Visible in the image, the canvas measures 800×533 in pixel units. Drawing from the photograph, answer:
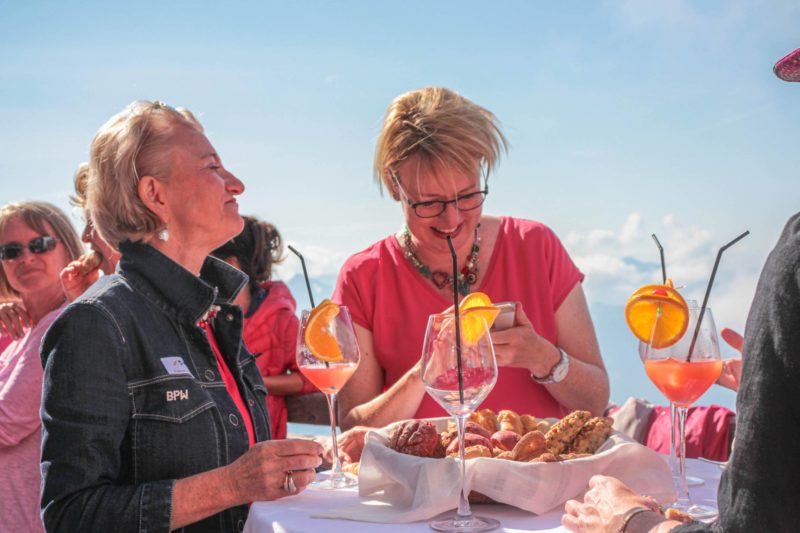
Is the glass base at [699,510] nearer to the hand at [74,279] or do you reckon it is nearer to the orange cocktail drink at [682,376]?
the orange cocktail drink at [682,376]

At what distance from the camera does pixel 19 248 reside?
4.27 meters

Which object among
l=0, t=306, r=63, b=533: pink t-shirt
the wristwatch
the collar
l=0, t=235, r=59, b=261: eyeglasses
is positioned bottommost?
l=0, t=306, r=63, b=533: pink t-shirt

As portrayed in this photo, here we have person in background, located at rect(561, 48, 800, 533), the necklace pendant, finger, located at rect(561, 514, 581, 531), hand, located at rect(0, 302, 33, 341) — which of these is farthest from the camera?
hand, located at rect(0, 302, 33, 341)

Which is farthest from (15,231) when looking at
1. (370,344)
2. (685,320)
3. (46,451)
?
(685,320)

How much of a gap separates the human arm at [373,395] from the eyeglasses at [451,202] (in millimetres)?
546

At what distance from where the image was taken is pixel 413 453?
183 cm

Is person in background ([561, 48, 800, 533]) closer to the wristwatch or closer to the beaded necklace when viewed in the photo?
the wristwatch

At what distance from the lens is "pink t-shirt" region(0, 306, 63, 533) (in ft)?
11.4

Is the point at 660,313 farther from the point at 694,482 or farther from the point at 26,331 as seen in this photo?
the point at 26,331

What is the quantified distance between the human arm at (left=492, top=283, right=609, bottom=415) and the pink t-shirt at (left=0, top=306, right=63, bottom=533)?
209cm

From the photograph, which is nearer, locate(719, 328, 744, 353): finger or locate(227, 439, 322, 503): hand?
locate(227, 439, 322, 503): hand

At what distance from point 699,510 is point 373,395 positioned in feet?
5.10

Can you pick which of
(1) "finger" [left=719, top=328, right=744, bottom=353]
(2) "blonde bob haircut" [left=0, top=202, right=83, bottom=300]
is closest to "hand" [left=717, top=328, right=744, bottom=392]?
(1) "finger" [left=719, top=328, right=744, bottom=353]

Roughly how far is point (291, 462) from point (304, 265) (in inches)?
31.7
